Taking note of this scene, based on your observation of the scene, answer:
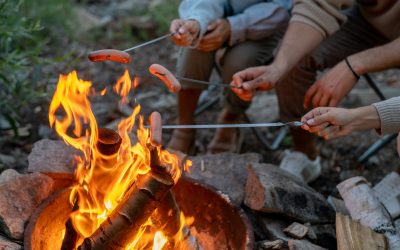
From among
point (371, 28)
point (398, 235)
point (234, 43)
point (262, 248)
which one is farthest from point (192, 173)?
point (371, 28)

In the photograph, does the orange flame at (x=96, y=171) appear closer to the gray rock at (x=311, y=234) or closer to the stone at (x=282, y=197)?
the stone at (x=282, y=197)

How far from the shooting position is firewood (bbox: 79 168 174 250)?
1938mm

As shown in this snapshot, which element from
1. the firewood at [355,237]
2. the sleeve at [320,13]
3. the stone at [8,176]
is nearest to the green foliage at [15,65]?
the stone at [8,176]

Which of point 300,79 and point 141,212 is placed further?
point 300,79

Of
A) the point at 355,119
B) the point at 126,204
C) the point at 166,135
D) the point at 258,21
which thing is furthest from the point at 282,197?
the point at 166,135

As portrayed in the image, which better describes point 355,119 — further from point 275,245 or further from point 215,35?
point 215,35

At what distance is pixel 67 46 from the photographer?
16.1 feet

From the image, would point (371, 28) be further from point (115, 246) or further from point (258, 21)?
point (115, 246)

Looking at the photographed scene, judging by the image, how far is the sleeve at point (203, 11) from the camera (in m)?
2.86

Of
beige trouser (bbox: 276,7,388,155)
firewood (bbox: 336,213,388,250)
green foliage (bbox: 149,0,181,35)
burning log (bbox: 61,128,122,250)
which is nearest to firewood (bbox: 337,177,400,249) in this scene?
firewood (bbox: 336,213,388,250)

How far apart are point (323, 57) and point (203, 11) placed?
0.73m

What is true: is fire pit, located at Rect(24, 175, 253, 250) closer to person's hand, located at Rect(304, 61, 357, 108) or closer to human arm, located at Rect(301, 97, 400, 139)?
human arm, located at Rect(301, 97, 400, 139)

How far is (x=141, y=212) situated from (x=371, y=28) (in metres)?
1.81

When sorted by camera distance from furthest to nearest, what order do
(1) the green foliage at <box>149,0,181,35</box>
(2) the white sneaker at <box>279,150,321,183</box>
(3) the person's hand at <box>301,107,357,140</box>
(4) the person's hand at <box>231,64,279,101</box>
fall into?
1. (1) the green foliage at <box>149,0,181,35</box>
2. (2) the white sneaker at <box>279,150,321,183</box>
3. (4) the person's hand at <box>231,64,279,101</box>
4. (3) the person's hand at <box>301,107,357,140</box>
